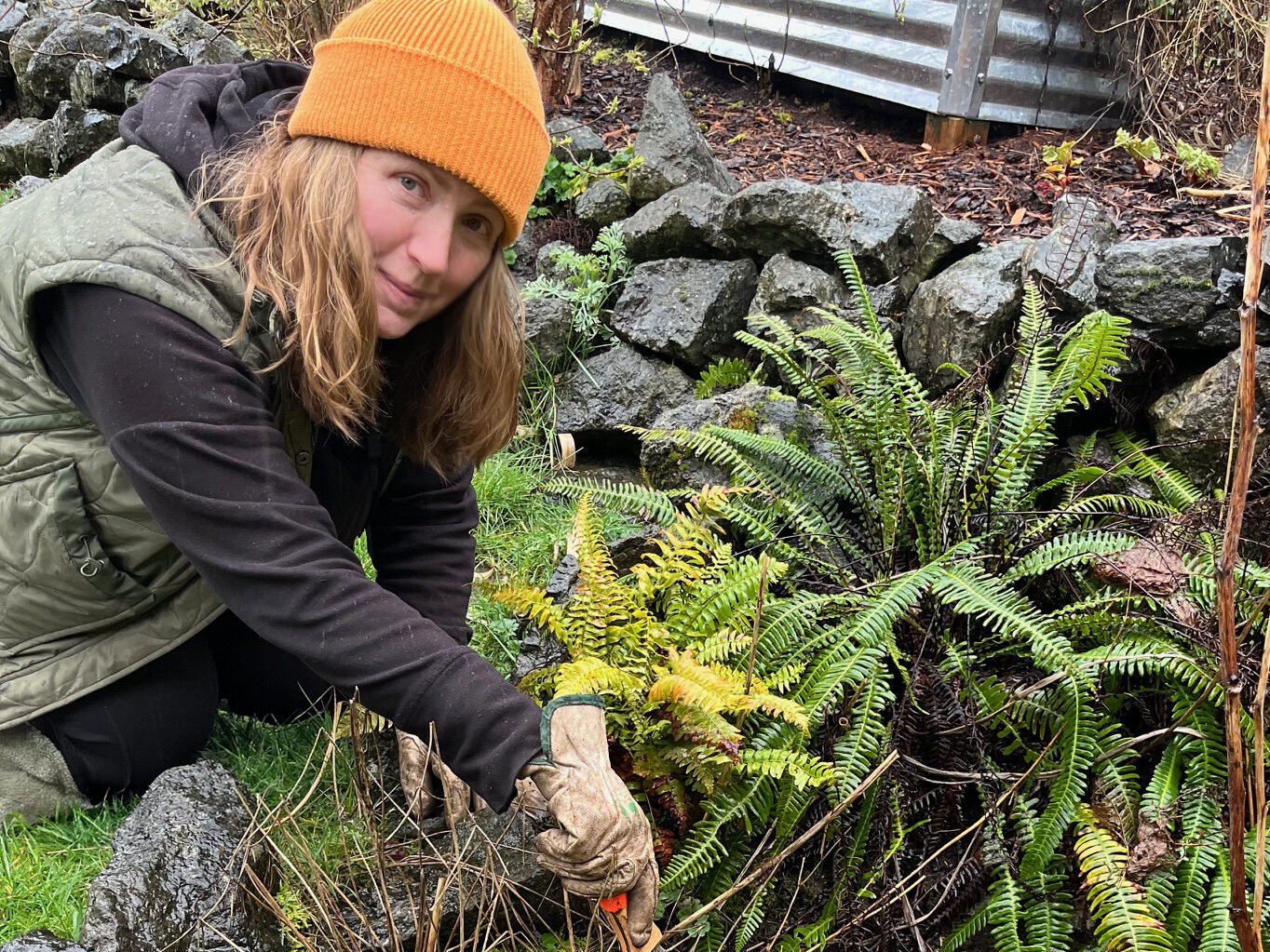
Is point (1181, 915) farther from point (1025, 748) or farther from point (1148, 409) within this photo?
point (1148, 409)

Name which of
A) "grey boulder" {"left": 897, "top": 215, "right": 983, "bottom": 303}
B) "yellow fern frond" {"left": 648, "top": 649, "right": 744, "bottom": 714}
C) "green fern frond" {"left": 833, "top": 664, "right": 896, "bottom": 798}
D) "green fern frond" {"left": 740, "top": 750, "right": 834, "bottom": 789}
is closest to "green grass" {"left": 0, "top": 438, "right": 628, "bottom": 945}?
"yellow fern frond" {"left": 648, "top": 649, "right": 744, "bottom": 714}

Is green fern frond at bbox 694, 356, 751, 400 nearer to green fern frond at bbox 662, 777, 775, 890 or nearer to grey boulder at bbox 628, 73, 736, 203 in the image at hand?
grey boulder at bbox 628, 73, 736, 203

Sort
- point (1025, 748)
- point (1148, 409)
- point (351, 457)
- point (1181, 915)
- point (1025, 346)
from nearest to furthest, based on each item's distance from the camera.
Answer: point (1181, 915), point (351, 457), point (1025, 748), point (1025, 346), point (1148, 409)

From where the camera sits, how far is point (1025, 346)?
349 centimetres

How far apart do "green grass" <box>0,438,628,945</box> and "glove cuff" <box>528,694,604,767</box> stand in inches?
13.8

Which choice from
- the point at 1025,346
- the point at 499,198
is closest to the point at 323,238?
the point at 499,198

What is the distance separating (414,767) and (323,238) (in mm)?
1290

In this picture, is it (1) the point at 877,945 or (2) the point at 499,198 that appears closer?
(2) the point at 499,198

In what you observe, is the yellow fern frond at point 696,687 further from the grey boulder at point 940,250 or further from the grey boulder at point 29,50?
the grey boulder at point 29,50

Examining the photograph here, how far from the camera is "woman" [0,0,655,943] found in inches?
79.7

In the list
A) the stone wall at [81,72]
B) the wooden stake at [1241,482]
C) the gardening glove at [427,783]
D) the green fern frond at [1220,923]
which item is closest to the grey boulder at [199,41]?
the stone wall at [81,72]

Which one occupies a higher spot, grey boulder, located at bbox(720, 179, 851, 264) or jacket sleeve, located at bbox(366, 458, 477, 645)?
grey boulder, located at bbox(720, 179, 851, 264)

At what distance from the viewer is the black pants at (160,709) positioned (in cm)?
261

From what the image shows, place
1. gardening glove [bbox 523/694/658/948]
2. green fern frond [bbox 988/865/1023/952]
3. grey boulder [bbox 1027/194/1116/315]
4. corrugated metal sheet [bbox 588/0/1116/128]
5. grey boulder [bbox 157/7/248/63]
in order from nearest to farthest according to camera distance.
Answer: gardening glove [bbox 523/694/658/948] < green fern frond [bbox 988/865/1023/952] < grey boulder [bbox 1027/194/1116/315] < corrugated metal sheet [bbox 588/0/1116/128] < grey boulder [bbox 157/7/248/63]
